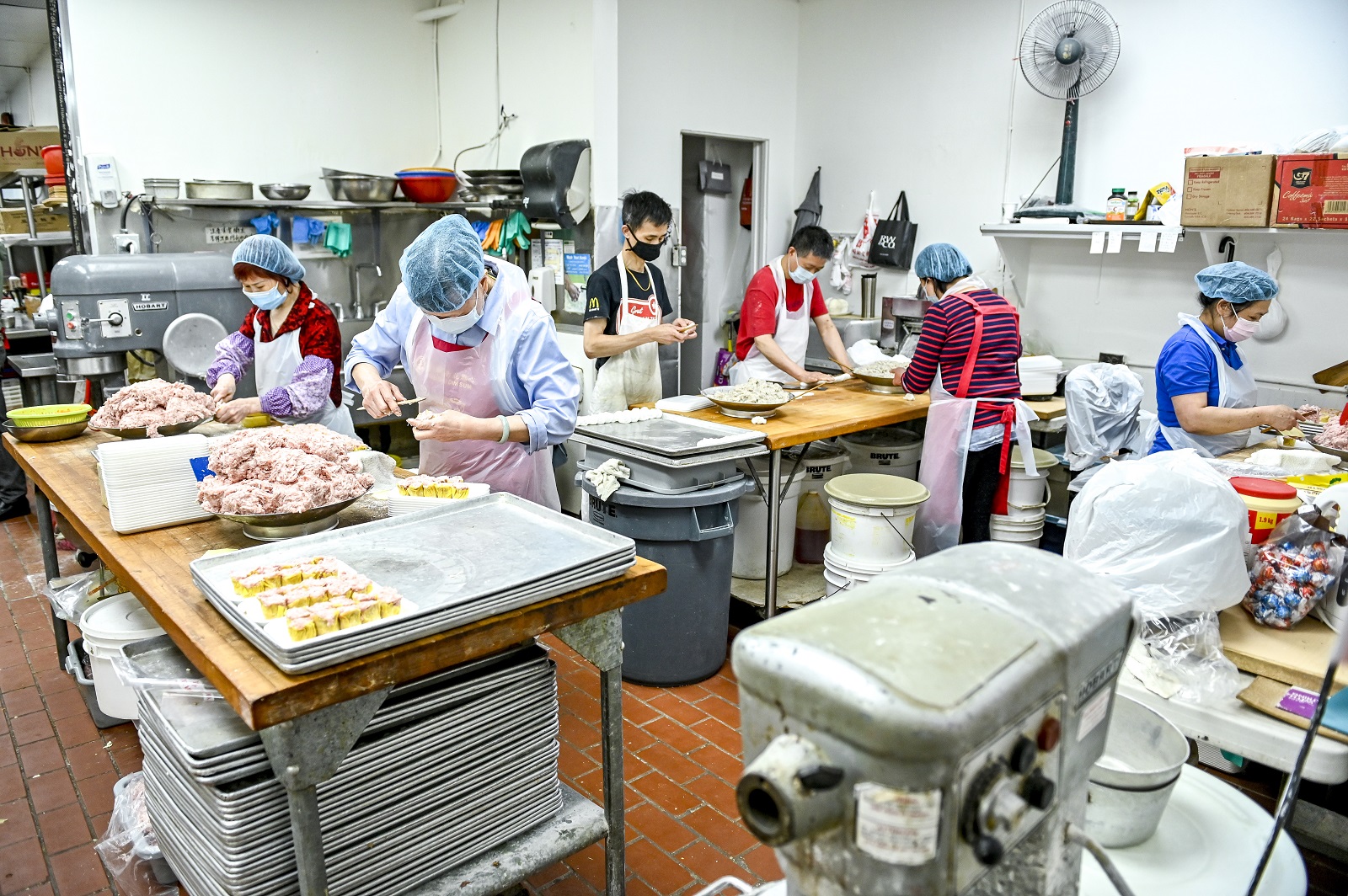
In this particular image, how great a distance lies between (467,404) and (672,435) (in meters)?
0.93

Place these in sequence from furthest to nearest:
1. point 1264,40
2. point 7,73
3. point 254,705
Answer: point 7,73
point 1264,40
point 254,705

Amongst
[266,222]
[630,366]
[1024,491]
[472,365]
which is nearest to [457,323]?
[472,365]

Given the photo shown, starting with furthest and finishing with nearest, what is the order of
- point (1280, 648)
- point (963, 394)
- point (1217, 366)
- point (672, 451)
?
point (963, 394), point (1217, 366), point (672, 451), point (1280, 648)

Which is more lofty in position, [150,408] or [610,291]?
[610,291]

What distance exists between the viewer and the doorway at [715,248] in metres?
6.70

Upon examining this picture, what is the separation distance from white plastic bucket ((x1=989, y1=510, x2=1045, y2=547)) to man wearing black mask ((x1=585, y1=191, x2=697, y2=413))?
1.77 metres

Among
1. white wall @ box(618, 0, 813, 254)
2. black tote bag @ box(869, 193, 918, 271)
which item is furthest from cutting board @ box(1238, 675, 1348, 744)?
white wall @ box(618, 0, 813, 254)

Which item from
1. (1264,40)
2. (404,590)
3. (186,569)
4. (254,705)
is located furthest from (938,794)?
(1264,40)

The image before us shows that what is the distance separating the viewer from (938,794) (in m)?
0.88

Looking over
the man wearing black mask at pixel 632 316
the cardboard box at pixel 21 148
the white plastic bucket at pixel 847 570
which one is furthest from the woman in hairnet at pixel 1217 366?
the cardboard box at pixel 21 148

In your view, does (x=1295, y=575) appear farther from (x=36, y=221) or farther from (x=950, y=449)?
(x=36, y=221)

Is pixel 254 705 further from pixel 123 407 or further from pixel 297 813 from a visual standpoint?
pixel 123 407

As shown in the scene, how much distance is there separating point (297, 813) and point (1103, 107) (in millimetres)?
5616

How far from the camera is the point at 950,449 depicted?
430cm
